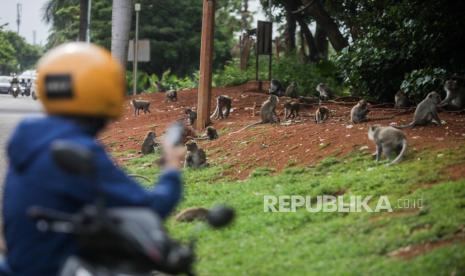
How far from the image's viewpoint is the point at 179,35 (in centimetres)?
4653

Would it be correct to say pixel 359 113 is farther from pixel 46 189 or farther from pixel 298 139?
pixel 46 189

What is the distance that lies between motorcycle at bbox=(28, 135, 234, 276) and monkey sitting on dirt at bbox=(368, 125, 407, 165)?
7.56 m

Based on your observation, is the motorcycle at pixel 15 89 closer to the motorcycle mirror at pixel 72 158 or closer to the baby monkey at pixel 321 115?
the baby monkey at pixel 321 115

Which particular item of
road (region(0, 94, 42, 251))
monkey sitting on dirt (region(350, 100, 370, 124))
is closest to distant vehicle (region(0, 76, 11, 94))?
road (region(0, 94, 42, 251))

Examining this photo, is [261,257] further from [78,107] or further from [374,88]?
[374,88]

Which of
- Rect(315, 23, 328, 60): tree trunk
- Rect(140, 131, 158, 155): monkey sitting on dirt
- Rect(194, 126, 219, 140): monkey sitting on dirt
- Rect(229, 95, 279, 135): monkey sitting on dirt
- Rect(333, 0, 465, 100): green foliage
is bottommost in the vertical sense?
Rect(140, 131, 158, 155): monkey sitting on dirt

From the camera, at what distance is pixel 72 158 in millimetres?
3594

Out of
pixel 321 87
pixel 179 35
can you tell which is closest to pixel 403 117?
pixel 321 87

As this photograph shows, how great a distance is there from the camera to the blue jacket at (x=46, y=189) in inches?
154

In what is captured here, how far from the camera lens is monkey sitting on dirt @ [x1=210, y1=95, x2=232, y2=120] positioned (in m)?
19.8

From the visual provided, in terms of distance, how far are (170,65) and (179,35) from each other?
8.36 feet

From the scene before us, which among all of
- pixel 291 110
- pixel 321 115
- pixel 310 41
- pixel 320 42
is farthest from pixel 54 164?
pixel 320 42

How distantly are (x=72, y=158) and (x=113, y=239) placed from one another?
18.3 inches

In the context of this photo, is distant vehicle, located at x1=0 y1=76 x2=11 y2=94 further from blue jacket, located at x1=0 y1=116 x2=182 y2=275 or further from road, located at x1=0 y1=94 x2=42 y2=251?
blue jacket, located at x1=0 y1=116 x2=182 y2=275
